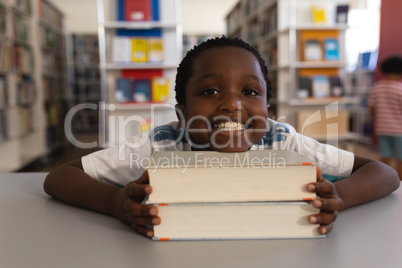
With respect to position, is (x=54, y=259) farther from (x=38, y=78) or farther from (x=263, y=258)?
(x=38, y=78)

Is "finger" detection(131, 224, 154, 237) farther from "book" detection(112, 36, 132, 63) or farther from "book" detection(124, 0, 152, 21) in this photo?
"book" detection(124, 0, 152, 21)

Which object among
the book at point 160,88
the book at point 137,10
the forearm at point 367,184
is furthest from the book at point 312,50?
the forearm at point 367,184

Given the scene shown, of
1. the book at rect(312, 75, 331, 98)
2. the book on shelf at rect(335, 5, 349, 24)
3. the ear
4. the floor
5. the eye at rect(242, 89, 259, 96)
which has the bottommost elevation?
the floor

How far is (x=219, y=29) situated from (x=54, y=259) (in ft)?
31.3

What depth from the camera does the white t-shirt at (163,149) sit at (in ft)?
2.89

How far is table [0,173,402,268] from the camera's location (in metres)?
0.48

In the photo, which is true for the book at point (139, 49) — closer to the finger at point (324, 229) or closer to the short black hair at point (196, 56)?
the short black hair at point (196, 56)

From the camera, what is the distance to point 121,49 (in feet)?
11.8

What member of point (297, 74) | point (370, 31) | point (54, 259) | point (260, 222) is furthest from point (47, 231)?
point (370, 31)

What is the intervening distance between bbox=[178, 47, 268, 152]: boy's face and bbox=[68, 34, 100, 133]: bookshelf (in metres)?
8.30

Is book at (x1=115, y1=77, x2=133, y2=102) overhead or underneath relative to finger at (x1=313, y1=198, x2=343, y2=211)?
overhead

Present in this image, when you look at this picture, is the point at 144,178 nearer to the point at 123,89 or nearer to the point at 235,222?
the point at 235,222

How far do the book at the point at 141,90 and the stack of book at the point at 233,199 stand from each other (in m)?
3.21

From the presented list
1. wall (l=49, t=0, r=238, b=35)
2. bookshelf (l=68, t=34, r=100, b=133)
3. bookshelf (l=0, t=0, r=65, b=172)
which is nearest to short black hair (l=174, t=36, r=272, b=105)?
bookshelf (l=0, t=0, r=65, b=172)
